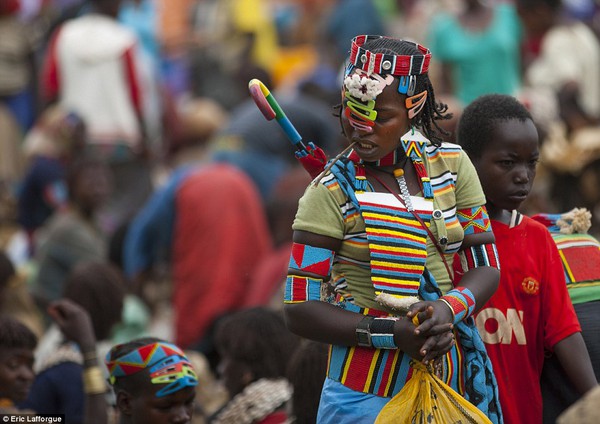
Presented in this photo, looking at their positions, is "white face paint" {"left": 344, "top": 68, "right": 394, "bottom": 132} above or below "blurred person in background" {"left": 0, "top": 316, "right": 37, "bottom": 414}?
above

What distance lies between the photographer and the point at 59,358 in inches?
290

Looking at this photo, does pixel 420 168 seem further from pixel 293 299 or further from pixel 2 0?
pixel 2 0

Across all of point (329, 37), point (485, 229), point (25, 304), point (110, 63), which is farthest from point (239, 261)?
point (329, 37)

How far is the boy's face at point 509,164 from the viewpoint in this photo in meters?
5.50

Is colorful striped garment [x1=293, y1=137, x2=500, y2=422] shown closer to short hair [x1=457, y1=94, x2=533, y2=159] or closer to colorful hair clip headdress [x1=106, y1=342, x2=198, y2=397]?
short hair [x1=457, y1=94, x2=533, y2=159]

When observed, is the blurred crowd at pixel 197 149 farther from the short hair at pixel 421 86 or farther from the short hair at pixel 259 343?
the short hair at pixel 421 86

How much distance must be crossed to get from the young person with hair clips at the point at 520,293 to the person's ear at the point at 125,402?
169 cm

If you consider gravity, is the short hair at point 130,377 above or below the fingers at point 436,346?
below

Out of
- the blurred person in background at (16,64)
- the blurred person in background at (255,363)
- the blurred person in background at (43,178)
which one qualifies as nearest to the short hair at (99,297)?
the blurred person in background at (255,363)

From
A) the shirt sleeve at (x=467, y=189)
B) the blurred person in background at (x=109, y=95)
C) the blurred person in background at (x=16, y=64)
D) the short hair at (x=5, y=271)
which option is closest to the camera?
the shirt sleeve at (x=467, y=189)

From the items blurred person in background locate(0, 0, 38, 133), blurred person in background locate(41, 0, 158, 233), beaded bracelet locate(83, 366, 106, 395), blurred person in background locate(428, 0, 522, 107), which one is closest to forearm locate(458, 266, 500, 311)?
beaded bracelet locate(83, 366, 106, 395)

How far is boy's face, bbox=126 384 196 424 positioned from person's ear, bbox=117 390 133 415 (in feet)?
0.09

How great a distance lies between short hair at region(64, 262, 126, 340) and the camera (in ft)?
26.8

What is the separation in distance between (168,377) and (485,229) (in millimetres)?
1713
